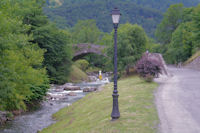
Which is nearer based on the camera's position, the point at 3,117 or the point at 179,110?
the point at 179,110

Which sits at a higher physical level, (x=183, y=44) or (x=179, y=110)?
(x=183, y=44)

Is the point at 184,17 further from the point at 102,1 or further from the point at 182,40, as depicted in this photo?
the point at 102,1

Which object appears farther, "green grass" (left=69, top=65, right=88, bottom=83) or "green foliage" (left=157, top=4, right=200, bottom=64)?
"green foliage" (left=157, top=4, right=200, bottom=64)

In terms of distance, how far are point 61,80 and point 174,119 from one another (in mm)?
34511

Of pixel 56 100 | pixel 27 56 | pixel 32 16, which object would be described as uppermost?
pixel 32 16

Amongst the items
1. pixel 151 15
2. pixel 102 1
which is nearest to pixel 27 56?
pixel 102 1

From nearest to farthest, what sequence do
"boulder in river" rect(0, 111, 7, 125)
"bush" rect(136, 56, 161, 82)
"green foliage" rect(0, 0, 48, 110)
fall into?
1. "green foliage" rect(0, 0, 48, 110)
2. "boulder in river" rect(0, 111, 7, 125)
3. "bush" rect(136, 56, 161, 82)

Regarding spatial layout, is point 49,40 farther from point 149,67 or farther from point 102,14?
point 102,14

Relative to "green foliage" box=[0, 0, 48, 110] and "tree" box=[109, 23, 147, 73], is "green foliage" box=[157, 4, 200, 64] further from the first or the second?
"green foliage" box=[0, 0, 48, 110]

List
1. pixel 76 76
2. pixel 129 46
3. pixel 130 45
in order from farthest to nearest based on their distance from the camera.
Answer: pixel 76 76 → pixel 130 45 → pixel 129 46

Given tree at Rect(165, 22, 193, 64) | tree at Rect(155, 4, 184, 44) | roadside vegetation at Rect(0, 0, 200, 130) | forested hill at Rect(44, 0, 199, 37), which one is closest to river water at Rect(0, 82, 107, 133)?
roadside vegetation at Rect(0, 0, 200, 130)

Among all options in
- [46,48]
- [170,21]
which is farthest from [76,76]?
[170,21]

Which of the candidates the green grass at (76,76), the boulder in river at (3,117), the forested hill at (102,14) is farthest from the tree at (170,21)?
the boulder in river at (3,117)

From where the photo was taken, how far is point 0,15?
15969 mm
